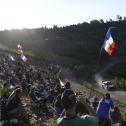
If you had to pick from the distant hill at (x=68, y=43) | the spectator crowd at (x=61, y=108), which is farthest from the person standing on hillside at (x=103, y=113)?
the distant hill at (x=68, y=43)

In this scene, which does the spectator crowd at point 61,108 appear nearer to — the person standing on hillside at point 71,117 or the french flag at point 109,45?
the person standing on hillside at point 71,117

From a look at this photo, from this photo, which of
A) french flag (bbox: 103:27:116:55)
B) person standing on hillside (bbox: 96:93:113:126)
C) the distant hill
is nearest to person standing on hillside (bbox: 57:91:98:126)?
person standing on hillside (bbox: 96:93:113:126)

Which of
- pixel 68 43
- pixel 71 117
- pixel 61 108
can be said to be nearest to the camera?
pixel 71 117

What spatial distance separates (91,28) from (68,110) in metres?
188

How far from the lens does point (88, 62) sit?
128 m

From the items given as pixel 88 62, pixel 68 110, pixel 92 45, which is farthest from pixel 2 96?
pixel 92 45

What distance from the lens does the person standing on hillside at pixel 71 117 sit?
6.14 metres

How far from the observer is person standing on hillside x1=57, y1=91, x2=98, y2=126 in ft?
20.1

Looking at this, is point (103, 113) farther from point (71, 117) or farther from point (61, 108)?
point (71, 117)

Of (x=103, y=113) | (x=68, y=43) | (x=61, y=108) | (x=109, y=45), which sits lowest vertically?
(x=68, y=43)

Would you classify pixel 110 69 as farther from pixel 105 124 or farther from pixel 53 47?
pixel 105 124

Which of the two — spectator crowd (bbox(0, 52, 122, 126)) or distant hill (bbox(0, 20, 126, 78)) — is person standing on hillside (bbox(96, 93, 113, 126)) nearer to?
spectator crowd (bbox(0, 52, 122, 126))

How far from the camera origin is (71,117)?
6.23 meters

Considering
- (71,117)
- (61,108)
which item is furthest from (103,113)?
(71,117)
